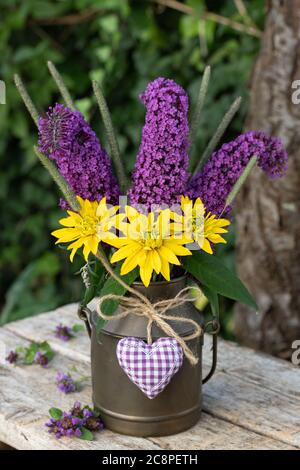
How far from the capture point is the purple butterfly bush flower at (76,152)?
1.22 metres

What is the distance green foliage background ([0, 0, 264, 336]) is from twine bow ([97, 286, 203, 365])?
1.12m

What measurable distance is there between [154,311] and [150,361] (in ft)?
0.24

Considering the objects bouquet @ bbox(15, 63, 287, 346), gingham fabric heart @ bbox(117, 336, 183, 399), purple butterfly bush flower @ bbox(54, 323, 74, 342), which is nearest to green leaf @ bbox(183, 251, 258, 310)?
bouquet @ bbox(15, 63, 287, 346)

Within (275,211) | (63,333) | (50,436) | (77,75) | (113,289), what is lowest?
(50,436)

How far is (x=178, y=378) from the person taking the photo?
1295mm

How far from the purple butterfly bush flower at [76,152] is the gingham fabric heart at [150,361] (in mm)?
222

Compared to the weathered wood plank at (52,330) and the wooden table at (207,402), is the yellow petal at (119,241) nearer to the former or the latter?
the wooden table at (207,402)

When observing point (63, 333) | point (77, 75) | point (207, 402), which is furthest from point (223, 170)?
point (77, 75)

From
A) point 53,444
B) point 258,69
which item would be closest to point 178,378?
point 53,444

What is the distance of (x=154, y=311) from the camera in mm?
1260

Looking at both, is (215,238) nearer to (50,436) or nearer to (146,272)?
(146,272)

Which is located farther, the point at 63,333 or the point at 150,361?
the point at 63,333
